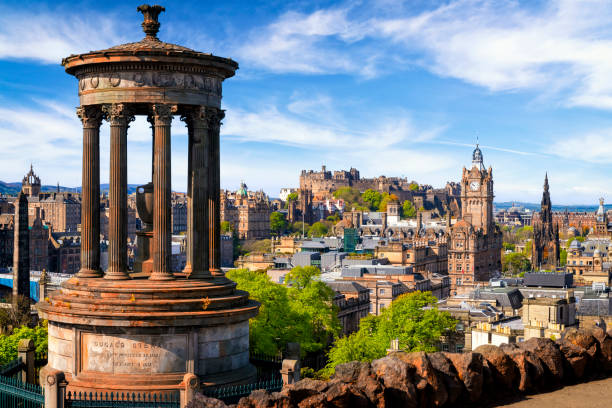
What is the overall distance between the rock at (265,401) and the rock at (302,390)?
0.40 ft

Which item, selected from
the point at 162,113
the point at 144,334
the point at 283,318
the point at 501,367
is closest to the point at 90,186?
the point at 162,113

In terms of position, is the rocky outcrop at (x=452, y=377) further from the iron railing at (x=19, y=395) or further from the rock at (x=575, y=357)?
the iron railing at (x=19, y=395)

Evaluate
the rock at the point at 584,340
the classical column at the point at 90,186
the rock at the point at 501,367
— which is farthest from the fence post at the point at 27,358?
the rock at the point at 584,340

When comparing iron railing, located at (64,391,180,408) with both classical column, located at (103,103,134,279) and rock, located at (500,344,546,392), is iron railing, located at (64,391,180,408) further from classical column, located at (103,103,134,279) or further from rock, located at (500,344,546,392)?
rock, located at (500,344,546,392)

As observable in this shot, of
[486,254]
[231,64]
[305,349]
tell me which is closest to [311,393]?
[231,64]

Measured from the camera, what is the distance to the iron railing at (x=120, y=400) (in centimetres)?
2023

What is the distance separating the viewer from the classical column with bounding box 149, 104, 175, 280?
2306 cm

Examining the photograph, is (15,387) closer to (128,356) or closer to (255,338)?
(128,356)

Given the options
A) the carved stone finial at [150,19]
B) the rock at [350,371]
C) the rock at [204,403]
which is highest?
the carved stone finial at [150,19]

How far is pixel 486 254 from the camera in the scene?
192500 millimetres

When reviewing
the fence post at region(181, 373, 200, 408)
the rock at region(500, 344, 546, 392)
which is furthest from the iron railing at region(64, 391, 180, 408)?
the rock at region(500, 344, 546, 392)

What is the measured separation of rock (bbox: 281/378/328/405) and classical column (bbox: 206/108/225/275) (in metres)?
10.0

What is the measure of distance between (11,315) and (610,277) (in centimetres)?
11094

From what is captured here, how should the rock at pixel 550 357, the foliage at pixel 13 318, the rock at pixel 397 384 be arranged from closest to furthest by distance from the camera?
the rock at pixel 397 384 → the rock at pixel 550 357 → the foliage at pixel 13 318
